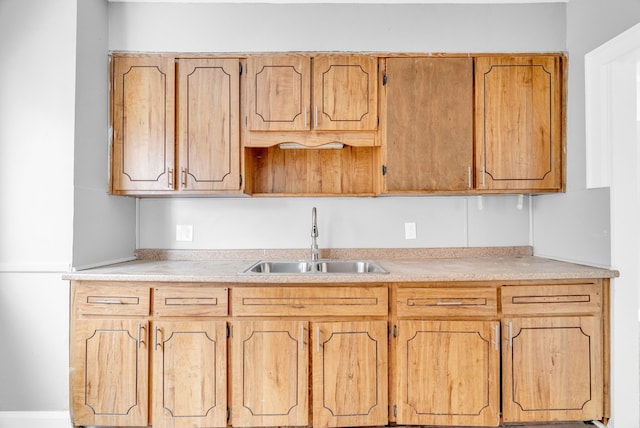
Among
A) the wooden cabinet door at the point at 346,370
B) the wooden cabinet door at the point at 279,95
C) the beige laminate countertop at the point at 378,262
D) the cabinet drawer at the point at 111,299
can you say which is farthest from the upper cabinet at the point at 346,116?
the wooden cabinet door at the point at 346,370

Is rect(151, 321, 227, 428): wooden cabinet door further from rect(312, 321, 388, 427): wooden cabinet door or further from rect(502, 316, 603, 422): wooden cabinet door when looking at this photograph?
rect(502, 316, 603, 422): wooden cabinet door

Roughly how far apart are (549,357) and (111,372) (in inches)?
87.7

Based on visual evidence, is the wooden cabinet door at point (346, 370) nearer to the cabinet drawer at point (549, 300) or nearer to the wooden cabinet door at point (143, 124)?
the cabinet drawer at point (549, 300)

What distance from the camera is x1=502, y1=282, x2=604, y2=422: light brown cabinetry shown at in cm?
188

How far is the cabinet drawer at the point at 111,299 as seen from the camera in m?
1.88

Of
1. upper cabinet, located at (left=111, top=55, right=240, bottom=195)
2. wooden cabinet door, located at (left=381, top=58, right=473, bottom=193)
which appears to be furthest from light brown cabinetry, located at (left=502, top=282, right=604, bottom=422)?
upper cabinet, located at (left=111, top=55, right=240, bottom=195)

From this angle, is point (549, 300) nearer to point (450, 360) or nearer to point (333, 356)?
point (450, 360)

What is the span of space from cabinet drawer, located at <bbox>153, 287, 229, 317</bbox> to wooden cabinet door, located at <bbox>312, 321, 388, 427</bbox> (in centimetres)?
49

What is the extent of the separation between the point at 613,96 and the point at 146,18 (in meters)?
2.69

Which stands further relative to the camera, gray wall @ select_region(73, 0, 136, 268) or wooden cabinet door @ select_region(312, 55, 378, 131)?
wooden cabinet door @ select_region(312, 55, 378, 131)

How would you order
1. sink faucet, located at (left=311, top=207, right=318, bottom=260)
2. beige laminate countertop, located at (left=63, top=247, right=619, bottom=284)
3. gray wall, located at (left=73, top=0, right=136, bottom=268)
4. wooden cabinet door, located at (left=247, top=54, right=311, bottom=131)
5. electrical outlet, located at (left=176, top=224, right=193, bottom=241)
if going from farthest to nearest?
electrical outlet, located at (left=176, top=224, right=193, bottom=241) → sink faucet, located at (left=311, top=207, right=318, bottom=260) → wooden cabinet door, located at (left=247, top=54, right=311, bottom=131) → gray wall, located at (left=73, top=0, right=136, bottom=268) → beige laminate countertop, located at (left=63, top=247, right=619, bottom=284)

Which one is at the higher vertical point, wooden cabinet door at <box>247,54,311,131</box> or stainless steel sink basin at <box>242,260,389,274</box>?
wooden cabinet door at <box>247,54,311,131</box>

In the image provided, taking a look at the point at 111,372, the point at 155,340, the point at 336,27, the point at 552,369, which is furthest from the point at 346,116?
the point at 111,372

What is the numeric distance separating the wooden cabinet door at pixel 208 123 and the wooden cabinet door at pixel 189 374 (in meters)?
0.82
